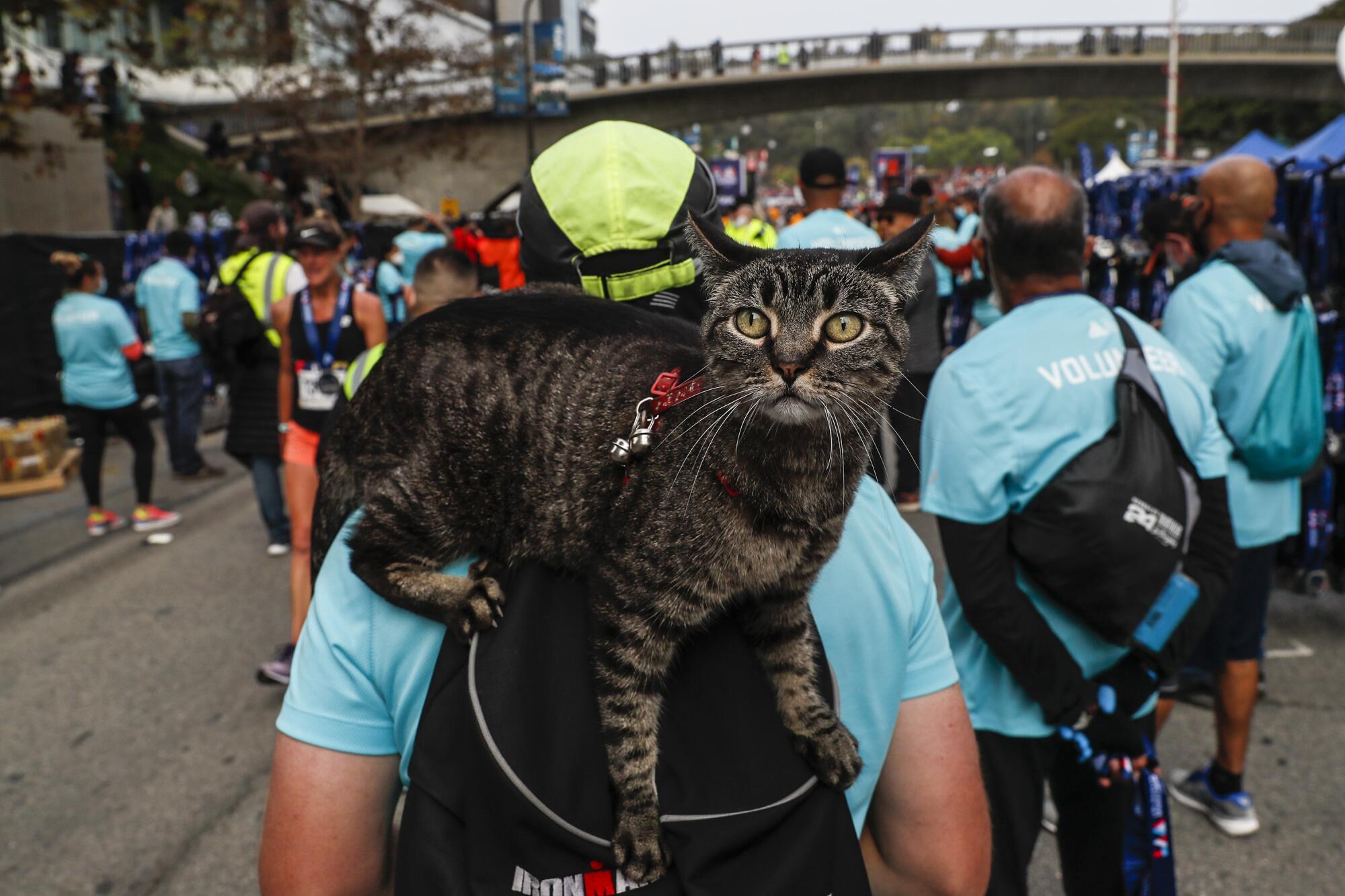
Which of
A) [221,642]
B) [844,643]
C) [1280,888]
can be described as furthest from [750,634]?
[221,642]

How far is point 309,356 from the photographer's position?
16.9 feet

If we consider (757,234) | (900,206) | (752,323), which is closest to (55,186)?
(757,234)

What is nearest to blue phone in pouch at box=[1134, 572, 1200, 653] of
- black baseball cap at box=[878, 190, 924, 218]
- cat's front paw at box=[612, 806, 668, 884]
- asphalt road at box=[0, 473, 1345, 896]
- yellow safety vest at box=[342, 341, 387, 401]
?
asphalt road at box=[0, 473, 1345, 896]

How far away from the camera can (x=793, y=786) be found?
1.22m

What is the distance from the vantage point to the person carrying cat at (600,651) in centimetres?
117

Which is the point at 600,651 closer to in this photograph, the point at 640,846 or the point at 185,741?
the point at 640,846

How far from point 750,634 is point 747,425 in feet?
1.10

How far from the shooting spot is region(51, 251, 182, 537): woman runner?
24.5 ft

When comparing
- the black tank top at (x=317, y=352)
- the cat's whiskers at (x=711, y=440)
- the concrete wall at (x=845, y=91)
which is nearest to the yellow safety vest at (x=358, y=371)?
the black tank top at (x=317, y=352)

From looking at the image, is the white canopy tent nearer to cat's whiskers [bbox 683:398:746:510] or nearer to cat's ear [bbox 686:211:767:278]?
cat's ear [bbox 686:211:767:278]

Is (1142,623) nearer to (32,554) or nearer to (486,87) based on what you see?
(32,554)

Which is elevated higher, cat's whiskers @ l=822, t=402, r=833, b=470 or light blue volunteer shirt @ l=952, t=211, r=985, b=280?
light blue volunteer shirt @ l=952, t=211, r=985, b=280

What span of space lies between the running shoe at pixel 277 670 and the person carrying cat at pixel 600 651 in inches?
143

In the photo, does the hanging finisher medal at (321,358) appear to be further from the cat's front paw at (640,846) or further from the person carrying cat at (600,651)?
the cat's front paw at (640,846)
